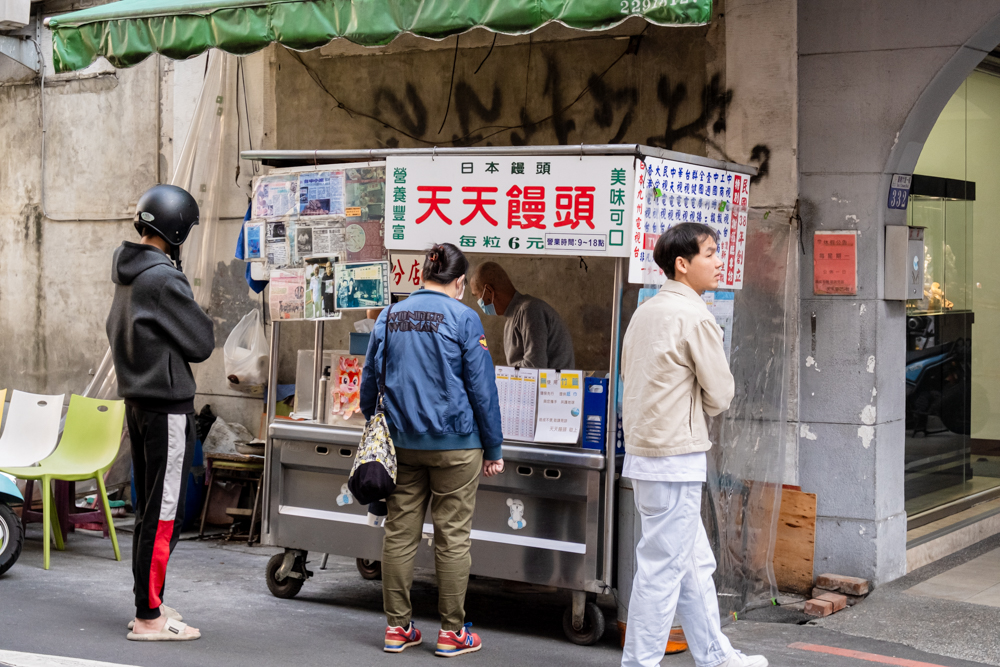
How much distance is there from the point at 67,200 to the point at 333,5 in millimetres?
4389

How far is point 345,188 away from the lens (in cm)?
545

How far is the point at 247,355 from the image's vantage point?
725 cm

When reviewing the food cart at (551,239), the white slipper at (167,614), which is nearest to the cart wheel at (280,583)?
the food cart at (551,239)

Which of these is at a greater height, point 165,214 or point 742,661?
point 165,214

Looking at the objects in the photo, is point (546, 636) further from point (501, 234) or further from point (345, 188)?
point (345, 188)

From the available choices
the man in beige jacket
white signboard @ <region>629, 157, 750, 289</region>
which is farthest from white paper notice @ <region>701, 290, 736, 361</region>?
the man in beige jacket

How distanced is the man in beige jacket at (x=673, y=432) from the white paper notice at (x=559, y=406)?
0.79 meters

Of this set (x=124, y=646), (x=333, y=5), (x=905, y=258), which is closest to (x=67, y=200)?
(x=333, y=5)

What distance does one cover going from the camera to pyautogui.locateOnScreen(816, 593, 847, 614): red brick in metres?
5.55

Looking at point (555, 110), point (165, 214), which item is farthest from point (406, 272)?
point (555, 110)

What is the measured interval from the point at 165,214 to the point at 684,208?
7.76ft

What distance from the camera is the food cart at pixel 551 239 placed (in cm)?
480

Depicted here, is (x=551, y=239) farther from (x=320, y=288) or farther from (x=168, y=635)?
(x=168, y=635)

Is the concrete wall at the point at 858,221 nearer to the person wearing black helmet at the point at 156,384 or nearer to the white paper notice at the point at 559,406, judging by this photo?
the white paper notice at the point at 559,406
